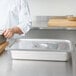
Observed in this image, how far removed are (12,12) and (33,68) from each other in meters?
0.71

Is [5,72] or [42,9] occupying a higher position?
[42,9]

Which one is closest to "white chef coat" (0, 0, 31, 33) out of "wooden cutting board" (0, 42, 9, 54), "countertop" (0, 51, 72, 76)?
"wooden cutting board" (0, 42, 9, 54)

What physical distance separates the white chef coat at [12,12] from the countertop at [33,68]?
39cm

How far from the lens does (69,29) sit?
60.1 inches

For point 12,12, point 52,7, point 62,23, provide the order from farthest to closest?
point 52,7 < point 62,23 < point 12,12

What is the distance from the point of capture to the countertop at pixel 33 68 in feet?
2.25

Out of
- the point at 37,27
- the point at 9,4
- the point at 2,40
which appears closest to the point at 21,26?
the point at 2,40

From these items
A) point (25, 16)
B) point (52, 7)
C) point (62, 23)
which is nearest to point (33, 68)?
point (25, 16)

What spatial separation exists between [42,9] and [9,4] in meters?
0.49

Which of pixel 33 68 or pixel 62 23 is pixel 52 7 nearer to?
pixel 62 23

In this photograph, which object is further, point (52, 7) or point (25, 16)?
point (52, 7)

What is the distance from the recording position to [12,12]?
1.37 m

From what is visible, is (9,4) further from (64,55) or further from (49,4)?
(64,55)

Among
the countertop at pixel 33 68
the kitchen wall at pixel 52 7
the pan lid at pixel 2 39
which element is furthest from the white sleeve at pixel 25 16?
the kitchen wall at pixel 52 7
